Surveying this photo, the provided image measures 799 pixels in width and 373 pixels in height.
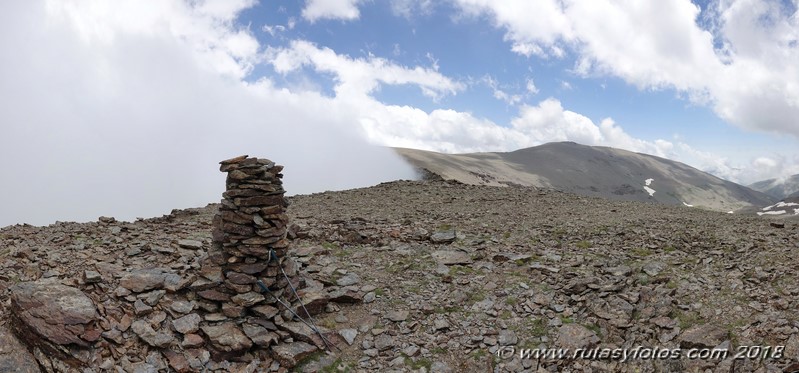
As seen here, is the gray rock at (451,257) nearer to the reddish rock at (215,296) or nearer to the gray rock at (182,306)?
the reddish rock at (215,296)

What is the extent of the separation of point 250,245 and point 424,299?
5889mm

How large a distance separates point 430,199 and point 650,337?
21956 millimetres

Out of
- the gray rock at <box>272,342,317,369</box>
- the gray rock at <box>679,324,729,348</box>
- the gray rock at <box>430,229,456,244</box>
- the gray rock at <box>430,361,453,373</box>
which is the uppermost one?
the gray rock at <box>430,229,456,244</box>

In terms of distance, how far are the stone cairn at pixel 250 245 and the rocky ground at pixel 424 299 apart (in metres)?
0.56

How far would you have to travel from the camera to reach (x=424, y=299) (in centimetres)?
1477

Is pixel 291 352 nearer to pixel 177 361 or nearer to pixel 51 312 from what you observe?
pixel 177 361

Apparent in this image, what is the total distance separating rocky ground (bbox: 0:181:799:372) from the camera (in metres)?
11.4

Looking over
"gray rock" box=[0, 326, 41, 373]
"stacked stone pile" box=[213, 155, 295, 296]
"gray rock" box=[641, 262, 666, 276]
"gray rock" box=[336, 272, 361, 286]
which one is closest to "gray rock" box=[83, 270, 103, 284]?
"gray rock" box=[0, 326, 41, 373]

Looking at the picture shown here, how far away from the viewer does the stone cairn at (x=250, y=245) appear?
13242 mm

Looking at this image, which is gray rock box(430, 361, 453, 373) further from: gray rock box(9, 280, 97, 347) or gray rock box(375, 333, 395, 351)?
gray rock box(9, 280, 97, 347)

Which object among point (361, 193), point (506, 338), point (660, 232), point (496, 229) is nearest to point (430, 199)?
point (361, 193)

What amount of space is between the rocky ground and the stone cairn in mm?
563

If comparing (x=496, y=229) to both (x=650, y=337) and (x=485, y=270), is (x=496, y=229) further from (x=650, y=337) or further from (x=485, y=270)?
(x=650, y=337)

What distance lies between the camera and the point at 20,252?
14.9 metres
